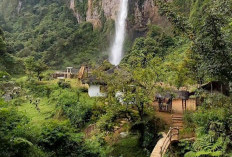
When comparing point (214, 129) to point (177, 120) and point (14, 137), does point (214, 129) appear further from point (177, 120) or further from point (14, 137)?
point (14, 137)

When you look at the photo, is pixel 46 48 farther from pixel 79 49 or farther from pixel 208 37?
pixel 208 37

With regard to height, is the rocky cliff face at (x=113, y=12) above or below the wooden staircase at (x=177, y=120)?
above

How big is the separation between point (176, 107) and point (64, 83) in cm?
1190

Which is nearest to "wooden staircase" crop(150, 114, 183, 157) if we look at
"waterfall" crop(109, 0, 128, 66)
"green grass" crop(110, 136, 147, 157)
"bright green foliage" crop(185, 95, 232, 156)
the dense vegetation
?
the dense vegetation

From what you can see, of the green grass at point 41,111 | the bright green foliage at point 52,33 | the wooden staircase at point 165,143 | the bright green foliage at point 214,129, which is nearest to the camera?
the bright green foliage at point 214,129

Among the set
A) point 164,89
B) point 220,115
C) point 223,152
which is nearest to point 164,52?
point 164,89

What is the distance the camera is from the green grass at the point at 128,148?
13.4 metres

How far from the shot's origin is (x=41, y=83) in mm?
28094

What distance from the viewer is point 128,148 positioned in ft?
45.4

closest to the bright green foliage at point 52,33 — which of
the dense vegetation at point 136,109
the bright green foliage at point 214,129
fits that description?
the dense vegetation at point 136,109

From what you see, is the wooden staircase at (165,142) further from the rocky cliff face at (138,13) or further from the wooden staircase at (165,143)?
the rocky cliff face at (138,13)

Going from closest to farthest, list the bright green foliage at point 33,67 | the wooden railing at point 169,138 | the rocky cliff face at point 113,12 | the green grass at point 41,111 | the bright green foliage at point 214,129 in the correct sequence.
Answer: the bright green foliage at point 214,129 → the wooden railing at point 169,138 → the green grass at point 41,111 → the bright green foliage at point 33,67 → the rocky cliff face at point 113,12

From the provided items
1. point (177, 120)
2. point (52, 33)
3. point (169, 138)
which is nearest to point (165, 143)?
point (169, 138)

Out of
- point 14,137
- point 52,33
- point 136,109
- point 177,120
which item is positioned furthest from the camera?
point 52,33
